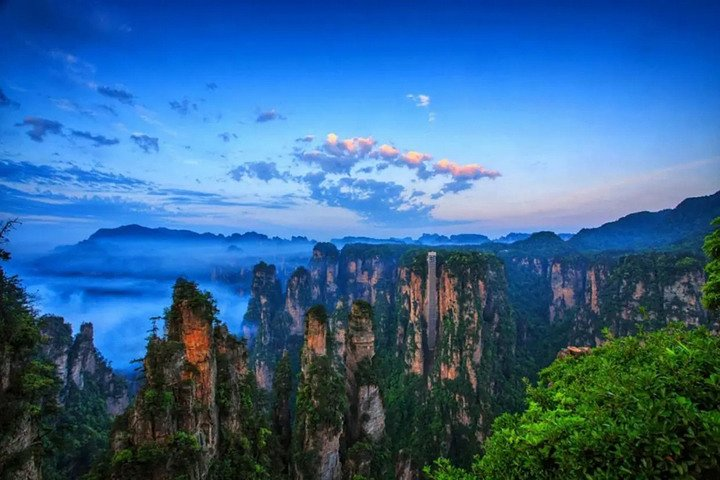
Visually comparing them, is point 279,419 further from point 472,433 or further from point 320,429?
point 472,433

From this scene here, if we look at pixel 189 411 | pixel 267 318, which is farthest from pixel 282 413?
pixel 267 318

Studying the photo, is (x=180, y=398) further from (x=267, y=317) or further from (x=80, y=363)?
(x=267, y=317)

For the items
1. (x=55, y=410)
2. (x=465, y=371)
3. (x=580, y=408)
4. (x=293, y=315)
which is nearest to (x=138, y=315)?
(x=293, y=315)

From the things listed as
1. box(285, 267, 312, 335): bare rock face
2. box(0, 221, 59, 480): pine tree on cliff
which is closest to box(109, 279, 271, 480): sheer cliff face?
box(0, 221, 59, 480): pine tree on cliff

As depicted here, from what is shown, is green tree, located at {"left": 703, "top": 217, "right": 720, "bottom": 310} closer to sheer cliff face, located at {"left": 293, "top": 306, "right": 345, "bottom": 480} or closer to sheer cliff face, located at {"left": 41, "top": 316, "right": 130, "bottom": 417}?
sheer cliff face, located at {"left": 293, "top": 306, "right": 345, "bottom": 480}

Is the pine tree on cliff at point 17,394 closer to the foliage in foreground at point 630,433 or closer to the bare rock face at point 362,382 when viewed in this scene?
the foliage in foreground at point 630,433

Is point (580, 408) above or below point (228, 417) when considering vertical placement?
above
